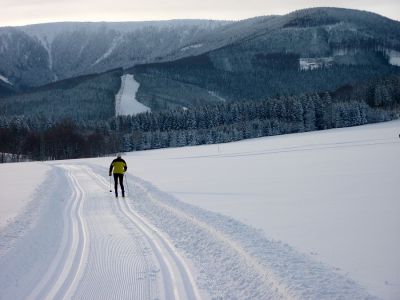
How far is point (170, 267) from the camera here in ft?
28.6

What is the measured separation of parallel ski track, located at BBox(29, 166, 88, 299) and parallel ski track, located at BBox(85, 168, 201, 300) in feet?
5.53

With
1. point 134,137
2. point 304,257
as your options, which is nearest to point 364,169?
point 304,257

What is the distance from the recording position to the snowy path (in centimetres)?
734

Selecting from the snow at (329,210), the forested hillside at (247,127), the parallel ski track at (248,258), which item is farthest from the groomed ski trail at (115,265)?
the forested hillside at (247,127)

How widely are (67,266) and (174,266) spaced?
2357mm

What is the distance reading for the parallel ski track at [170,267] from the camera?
7410 millimetres

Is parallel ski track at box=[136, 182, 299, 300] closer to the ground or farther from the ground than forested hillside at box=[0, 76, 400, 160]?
closer to the ground

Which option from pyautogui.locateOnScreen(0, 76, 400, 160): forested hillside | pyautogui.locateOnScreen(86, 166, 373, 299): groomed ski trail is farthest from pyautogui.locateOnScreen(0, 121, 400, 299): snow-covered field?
pyautogui.locateOnScreen(0, 76, 400, 160): forested hillside

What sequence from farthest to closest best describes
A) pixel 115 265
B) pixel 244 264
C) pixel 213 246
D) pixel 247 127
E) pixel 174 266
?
pixel 247 127 → pixel 213 246 → pixel 115 265 → pixel 174 266 → pixel 244 264

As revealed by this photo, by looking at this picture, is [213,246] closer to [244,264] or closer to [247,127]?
[244,264]

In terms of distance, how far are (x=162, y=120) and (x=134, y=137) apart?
21.3 meters

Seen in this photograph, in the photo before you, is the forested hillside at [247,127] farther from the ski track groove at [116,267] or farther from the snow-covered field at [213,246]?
the ski track groove at [116,267]

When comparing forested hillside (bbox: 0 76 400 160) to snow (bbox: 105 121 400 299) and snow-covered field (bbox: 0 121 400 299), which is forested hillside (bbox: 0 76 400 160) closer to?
snow (bbox: 105 121 400 299)

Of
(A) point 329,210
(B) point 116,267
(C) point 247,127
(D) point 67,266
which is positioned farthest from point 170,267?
(C) point 247,127
